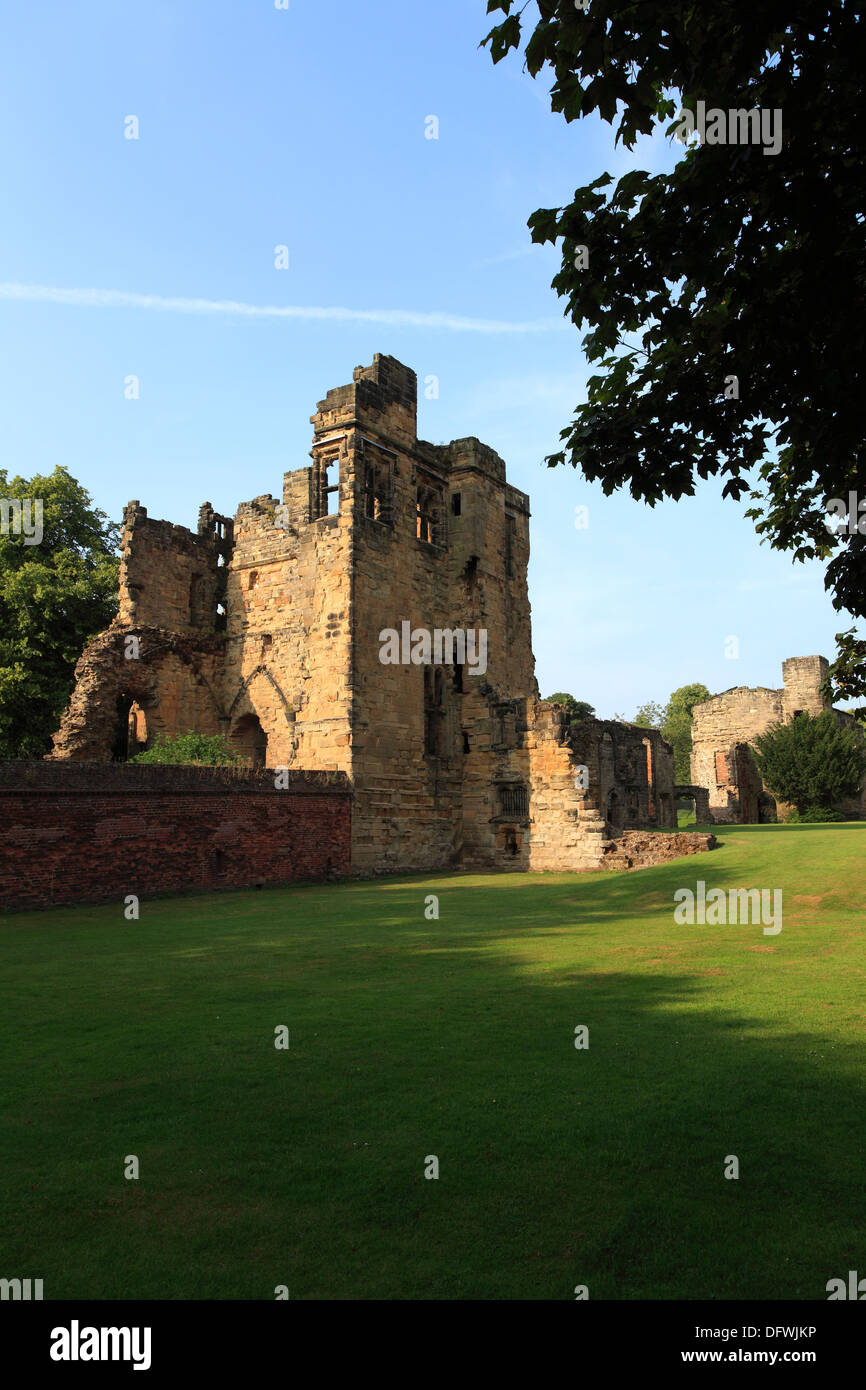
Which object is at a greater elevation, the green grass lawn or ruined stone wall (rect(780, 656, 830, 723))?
ruined stone wall (rect(780, 656, 830, 723))

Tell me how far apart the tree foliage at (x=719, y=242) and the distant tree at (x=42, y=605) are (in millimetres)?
26074

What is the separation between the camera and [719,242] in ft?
17.1

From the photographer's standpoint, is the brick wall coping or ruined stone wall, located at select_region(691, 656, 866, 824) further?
ruined stone wall, located at select_region(691, 656, 866, 824)

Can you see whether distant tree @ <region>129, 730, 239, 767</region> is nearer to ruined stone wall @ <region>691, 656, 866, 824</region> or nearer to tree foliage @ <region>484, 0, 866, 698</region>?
tree foliage @ <region>484, 0, 866, 698</region>

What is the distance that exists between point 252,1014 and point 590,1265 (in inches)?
184

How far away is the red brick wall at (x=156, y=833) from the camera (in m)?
15.4

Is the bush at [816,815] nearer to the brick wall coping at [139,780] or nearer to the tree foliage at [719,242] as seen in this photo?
the brick wall coping at [139,780]

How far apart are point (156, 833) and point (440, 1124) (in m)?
13.8

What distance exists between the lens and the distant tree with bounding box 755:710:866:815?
1626 inches

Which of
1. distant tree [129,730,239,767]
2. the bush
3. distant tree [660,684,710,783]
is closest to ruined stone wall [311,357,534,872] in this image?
distant tree [129,730,239,767]

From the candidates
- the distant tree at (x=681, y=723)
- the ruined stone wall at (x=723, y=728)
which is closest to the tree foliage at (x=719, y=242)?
the ruined stone wall at (x=723, y=728)

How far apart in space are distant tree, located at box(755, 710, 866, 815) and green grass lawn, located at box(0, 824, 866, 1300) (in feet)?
110

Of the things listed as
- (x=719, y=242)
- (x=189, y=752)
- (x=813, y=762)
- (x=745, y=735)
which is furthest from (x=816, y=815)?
(x=719, y=242)

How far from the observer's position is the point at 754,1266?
3496mm
